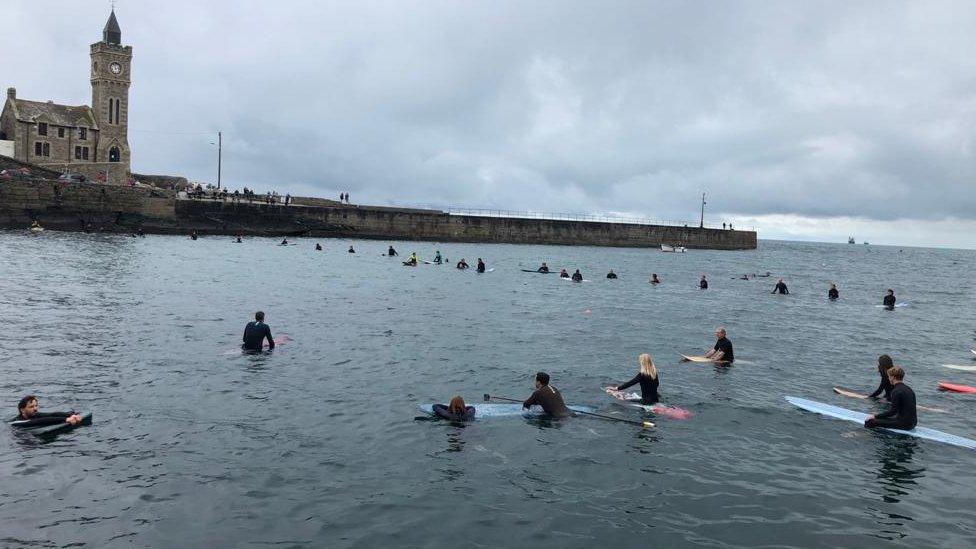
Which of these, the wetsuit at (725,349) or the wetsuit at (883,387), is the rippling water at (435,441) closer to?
the wetsuit at (725,349)

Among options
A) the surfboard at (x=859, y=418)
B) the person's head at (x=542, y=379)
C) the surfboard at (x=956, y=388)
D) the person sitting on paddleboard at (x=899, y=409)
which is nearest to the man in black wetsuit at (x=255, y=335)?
the person's head at (x=542, y=379)

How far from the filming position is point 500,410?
50.9 ft

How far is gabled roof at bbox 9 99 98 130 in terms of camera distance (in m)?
91.6

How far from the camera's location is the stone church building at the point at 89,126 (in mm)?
91438

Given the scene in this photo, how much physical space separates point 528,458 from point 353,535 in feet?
14.0

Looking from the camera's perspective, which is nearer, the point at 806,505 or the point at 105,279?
the point at 806,505

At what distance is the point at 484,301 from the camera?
37.6 meters

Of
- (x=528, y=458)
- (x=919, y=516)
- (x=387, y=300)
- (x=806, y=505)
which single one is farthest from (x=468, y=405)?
(x=387, y=300)

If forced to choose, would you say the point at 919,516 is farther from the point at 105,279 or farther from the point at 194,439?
the point at 105,279

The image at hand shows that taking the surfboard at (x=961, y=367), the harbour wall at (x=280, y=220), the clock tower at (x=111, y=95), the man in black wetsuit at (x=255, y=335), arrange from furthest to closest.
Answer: the clock tower at (x=111, y=95) < the harbour wall at (x=280, y=220) < the surfboard at (x=961, y=367) < the man in black wetsuit at (x=255, y=335)

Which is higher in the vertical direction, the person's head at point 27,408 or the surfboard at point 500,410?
the person's head at point 27,408

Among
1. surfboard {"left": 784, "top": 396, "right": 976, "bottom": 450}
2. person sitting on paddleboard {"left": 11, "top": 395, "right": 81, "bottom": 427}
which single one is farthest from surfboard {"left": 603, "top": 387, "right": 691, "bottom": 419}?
person sitting on paddleboard {"left": 11, "top": 395, "right": 81, "bottom": 427}

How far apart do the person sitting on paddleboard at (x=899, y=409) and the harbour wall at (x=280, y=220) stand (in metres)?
83.1

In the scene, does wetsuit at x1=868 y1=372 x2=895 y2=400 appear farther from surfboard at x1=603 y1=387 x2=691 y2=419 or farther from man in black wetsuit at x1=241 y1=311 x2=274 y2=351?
man in black wetsuit at x1=241 y1=311 x2=274 y2=351
